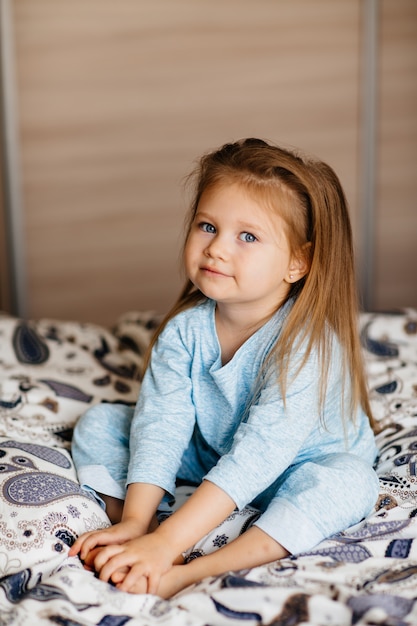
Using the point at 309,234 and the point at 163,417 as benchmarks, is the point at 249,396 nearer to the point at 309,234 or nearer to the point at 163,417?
the point at 163,417

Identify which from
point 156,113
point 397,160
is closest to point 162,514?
point 156,113

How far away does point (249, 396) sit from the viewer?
1.23m

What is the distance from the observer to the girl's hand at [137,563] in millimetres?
960

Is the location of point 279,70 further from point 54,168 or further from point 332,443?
point 332,443

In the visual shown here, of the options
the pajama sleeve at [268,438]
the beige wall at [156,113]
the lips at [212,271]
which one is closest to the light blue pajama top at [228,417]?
the pajama sleeve at [268,438]

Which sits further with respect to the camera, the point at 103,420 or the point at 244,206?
the point at 103,420

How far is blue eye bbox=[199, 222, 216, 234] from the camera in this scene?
3.92 ft

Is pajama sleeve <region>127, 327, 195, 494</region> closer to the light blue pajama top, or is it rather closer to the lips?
the light blue pajama top

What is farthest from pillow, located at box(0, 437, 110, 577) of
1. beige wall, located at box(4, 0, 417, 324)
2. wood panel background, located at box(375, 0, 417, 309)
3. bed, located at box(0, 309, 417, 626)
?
wood panel background, located at box(375, 0, 417, 309)

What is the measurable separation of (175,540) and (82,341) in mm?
973

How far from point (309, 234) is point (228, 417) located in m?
0.30

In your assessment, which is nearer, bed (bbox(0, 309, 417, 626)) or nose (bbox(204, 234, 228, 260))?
bed (bbox(0, 309, 417, 626))

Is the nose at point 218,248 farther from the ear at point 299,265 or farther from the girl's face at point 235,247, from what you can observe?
the ear at point 299,265

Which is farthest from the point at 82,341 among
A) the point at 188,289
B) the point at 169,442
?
the point at 169,442
